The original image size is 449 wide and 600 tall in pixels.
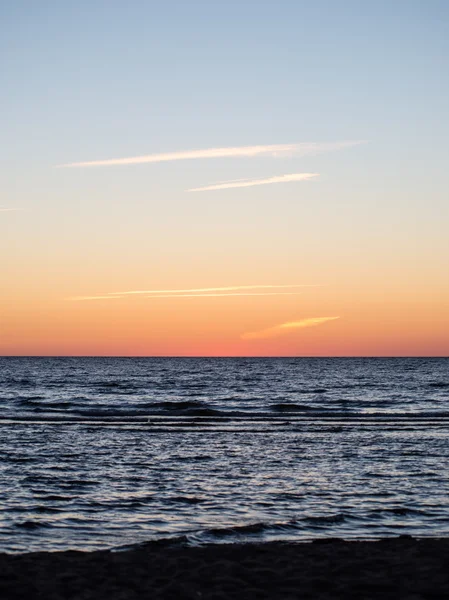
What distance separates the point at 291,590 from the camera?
30.8 ft

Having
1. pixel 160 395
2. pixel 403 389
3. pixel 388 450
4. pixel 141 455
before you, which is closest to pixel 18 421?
pixel 141 455

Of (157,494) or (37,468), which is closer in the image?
(157,494)

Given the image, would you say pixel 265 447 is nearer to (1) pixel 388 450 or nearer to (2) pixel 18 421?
(1) pixel 388 450

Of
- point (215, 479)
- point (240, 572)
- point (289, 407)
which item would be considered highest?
point (240, 572)

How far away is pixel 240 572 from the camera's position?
10.2 m

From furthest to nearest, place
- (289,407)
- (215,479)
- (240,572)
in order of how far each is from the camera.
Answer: (289,407) → (215,479) → (240,572)

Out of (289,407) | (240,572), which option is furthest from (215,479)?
(289,407)

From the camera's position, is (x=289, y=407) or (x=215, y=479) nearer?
(x=215, y=479)

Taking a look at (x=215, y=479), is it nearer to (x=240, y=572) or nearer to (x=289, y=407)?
(x=240, y=572)

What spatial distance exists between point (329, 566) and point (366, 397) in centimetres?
5158

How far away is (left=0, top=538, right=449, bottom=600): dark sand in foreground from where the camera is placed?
363 inches

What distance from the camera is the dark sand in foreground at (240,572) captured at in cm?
923

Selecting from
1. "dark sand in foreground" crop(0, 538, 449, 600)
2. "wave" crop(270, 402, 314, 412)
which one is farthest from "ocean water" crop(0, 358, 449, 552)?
"wave" crop(270, 402, 314, 412)

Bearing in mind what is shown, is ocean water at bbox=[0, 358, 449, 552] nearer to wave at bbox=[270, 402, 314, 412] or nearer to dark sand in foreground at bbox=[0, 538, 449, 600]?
dark sand in foreground at bbox=[0, 538, 449, 600]
